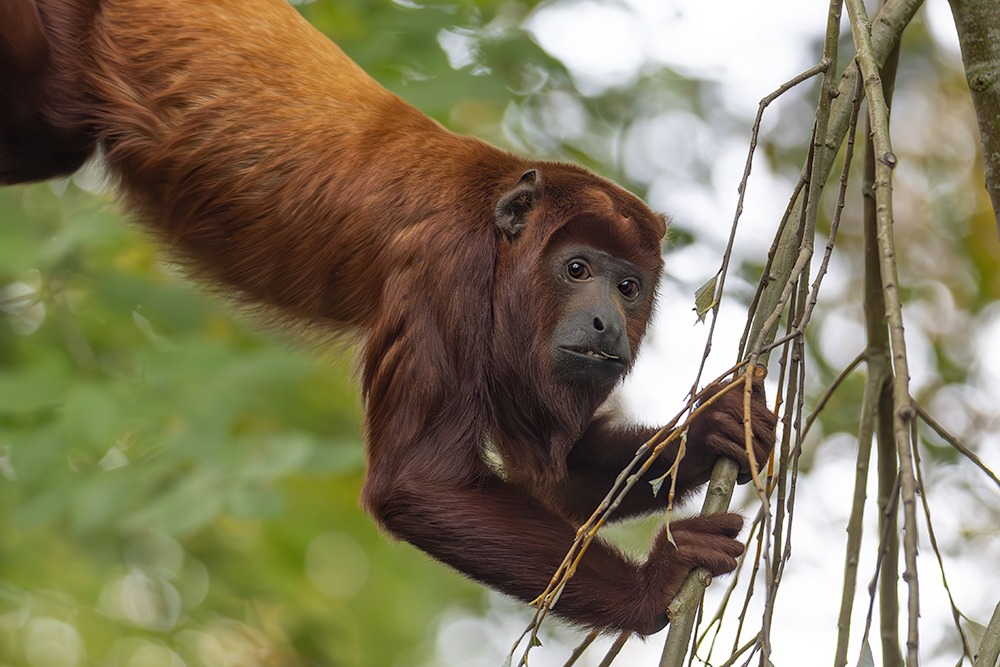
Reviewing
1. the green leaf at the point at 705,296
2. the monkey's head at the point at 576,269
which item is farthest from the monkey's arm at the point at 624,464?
the green leaf at the point at 705,296

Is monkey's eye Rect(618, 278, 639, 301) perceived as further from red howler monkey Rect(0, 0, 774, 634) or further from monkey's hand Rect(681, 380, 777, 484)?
monkey's hand Rect(681, 380, 777, 484)

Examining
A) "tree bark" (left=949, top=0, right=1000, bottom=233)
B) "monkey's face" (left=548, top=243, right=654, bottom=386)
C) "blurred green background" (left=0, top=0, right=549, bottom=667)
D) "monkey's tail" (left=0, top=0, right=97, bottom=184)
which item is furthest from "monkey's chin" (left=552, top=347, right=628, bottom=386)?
"monkey's tail" (left=0, top=0, right=97, bottom=184)

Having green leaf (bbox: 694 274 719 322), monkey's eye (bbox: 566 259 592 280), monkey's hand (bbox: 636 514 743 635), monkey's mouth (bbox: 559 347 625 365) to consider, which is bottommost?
monkey's hand (bbox: 636 514 743 635)

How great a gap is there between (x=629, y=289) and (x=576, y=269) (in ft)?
0.70

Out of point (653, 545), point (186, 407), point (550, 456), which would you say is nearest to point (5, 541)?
point (186, 407)

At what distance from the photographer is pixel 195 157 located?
3.55m

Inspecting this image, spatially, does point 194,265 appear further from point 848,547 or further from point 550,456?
point 848,547

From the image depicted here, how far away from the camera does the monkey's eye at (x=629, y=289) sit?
11.6 feet

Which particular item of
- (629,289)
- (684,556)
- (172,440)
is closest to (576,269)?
(629,289)

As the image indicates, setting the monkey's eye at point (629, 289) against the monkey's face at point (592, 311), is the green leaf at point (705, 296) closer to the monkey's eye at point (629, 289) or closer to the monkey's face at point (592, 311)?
the monkey's face at point (592, 311)

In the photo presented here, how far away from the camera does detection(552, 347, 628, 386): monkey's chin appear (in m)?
3.26

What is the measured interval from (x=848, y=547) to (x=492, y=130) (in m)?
5.16

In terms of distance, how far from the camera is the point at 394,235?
3410 millimetres

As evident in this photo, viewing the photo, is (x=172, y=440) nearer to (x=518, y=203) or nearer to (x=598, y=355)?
(x=518, y=203)
